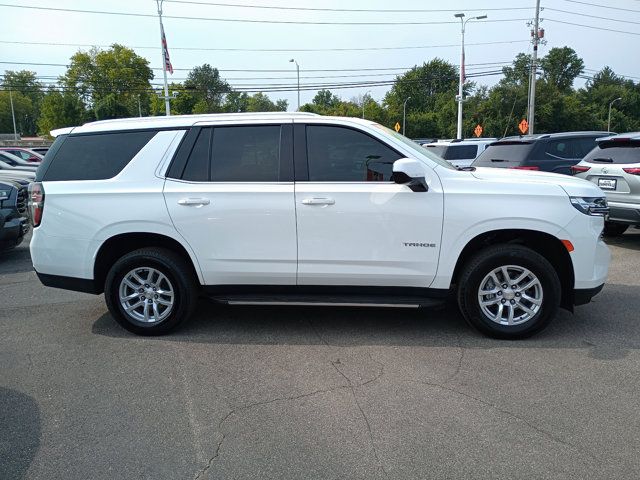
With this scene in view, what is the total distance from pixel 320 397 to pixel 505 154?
8.07 m

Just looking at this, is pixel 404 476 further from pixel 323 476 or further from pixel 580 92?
pixel 580 92

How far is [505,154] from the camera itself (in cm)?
1012

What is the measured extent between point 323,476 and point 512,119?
70.9 metres

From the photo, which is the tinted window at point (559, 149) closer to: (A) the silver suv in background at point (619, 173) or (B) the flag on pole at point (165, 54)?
(A) the silver suv in background at point (619, 173)

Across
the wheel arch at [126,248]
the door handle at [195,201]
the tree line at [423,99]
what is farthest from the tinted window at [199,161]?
the tree line at [423,99]

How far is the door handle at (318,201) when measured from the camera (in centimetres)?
432

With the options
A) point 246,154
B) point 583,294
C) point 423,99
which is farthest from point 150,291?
point 423,99

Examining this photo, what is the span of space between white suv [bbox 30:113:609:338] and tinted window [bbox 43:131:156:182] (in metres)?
0.01

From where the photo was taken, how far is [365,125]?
4508mm

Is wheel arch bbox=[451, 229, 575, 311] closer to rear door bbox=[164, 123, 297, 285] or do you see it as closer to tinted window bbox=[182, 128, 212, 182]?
rear door bbox=[164, 123, 297, 285]

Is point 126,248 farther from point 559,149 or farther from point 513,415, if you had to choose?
point 559,149

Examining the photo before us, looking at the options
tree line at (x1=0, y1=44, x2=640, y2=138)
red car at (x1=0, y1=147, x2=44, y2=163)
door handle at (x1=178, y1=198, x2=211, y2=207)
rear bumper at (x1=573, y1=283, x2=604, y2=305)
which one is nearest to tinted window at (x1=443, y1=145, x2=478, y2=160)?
rear bumper at (x1=573, y1=283, x2=604, y2=305)

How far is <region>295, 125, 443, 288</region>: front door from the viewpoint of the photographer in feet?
14.1

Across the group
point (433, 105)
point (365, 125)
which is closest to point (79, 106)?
point (433, 105)
